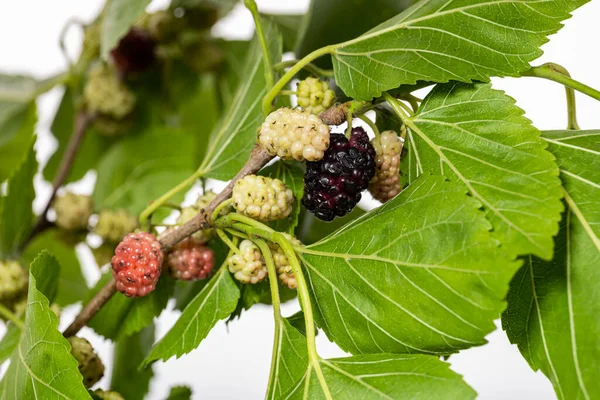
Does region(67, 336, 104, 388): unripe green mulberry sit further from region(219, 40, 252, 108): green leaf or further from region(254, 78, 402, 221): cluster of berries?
region(219, 40, 252, 108): green leaf

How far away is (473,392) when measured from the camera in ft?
1.16

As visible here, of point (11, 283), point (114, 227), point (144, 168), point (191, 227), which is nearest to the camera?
point (191, 227)

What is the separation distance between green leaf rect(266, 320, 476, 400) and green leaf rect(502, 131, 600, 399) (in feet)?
0.22

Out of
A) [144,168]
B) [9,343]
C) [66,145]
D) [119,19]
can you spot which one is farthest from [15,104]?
[9,343]

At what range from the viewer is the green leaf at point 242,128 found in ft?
1.79

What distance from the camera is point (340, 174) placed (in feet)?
1.42

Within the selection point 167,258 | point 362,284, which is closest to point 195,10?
point 167,258

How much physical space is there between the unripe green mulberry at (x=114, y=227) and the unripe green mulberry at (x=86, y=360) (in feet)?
0.81

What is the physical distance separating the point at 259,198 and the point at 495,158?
13 cm

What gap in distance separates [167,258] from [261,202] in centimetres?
12

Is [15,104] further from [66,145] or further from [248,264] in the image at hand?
[248,264]

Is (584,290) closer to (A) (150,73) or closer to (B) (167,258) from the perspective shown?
(B) (167,258)

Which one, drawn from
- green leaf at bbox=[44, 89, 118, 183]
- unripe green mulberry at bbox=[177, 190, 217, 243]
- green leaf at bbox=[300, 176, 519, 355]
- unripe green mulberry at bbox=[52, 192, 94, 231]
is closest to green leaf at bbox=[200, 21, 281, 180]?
unripe green mulberry at bbox=[177, 190, 217, 243]

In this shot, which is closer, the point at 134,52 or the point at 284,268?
the point at 284,268
